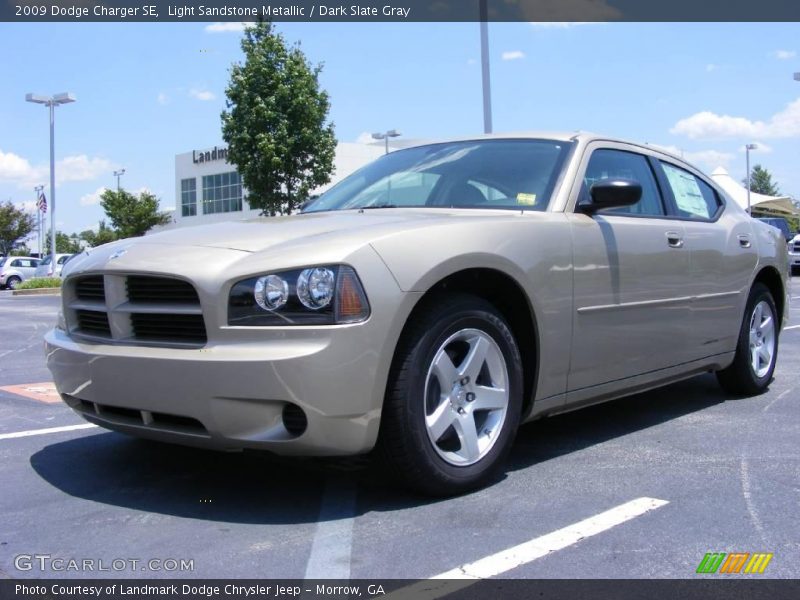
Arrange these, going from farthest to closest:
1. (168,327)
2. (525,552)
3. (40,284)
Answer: (40,284) < (168,327) < (525,552)

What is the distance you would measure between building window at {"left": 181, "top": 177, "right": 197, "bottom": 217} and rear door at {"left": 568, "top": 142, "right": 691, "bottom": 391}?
55702 millimetres

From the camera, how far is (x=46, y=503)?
3309 mm

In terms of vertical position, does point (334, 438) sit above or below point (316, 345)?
below

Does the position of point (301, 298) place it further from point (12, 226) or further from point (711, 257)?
point (12, 226)

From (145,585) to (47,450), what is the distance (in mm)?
1939

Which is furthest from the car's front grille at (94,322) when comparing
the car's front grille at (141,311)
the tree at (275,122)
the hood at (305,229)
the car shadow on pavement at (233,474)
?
the tree at (275,122)

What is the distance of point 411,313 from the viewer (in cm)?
315

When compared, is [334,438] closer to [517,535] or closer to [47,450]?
A: [517,535]

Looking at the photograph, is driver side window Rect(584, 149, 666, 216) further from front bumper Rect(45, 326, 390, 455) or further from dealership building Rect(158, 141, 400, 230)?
dealership building Rect(158, 141, 400, 230)

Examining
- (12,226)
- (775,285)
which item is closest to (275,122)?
(775,285)

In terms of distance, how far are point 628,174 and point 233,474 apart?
8.69 feet

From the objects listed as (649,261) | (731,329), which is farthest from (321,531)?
(731,329)

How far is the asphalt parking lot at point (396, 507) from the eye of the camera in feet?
8.74

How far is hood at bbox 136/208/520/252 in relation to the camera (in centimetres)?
317
